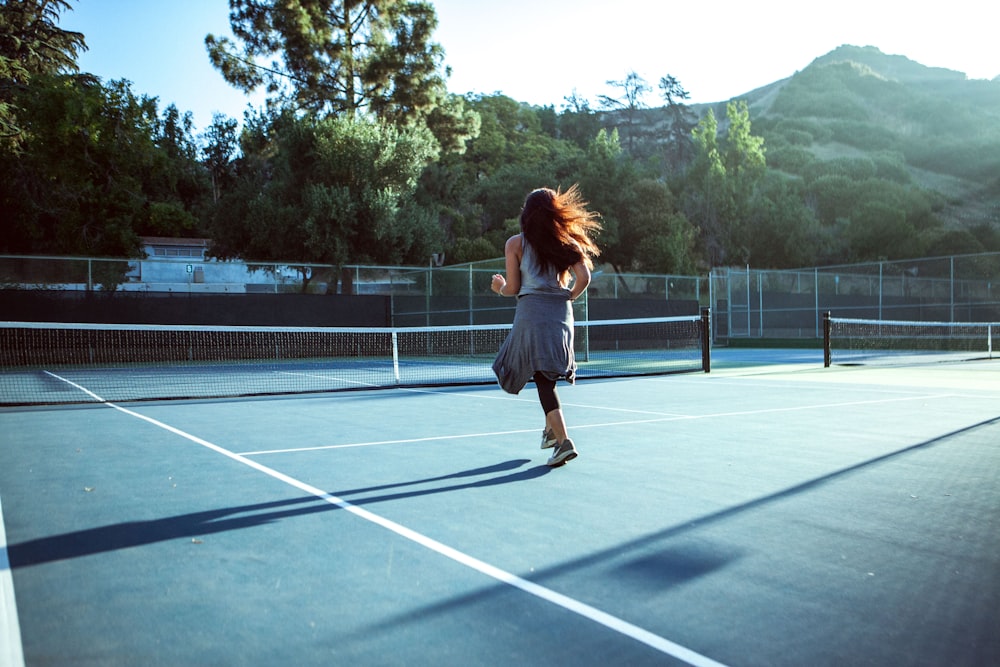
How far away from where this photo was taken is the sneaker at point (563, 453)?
15.8 ft

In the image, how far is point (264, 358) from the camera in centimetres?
2239

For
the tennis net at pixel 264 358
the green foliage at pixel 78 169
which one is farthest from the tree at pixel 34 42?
the tennis net at pixel 264 358

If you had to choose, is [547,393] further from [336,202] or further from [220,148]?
[220,148]

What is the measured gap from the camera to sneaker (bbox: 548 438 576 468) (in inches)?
189

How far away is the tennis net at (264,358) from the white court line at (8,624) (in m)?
6.93

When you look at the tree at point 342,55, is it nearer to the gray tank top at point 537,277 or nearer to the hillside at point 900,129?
the gray tank top at point 537,277

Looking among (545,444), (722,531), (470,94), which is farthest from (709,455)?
(470,94)

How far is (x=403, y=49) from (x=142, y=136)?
10966 millimetres

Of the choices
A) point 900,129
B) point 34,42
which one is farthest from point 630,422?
point 900,129

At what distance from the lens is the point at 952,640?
2227 millimetres

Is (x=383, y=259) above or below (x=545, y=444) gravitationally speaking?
above

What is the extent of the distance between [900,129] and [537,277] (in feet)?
562

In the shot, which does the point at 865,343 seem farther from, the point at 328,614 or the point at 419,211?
the point at 328,614

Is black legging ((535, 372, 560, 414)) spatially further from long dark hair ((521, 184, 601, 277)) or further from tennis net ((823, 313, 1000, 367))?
tennis net ((823, 313, 1000, 367))
